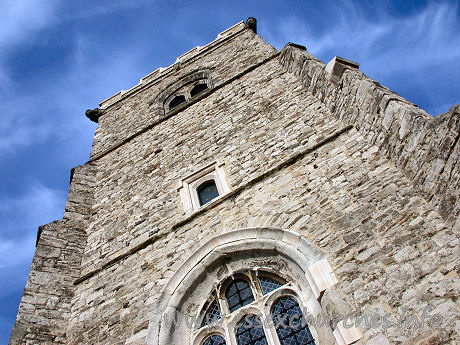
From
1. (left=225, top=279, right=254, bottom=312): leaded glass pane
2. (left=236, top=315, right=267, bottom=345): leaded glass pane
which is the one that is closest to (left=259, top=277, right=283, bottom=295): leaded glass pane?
(left=225, top=279, right=254, bottom=312): leaded glass pane

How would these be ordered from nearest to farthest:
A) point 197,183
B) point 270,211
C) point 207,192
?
1. point 270,211
2. point 207,192
3. point 197,183

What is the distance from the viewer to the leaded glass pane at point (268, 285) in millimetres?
4748

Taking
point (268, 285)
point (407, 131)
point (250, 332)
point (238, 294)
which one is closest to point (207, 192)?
point (238, 294)

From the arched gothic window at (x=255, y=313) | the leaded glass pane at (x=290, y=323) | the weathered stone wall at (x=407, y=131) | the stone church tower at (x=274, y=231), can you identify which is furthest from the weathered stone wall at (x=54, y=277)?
the weathered stone wall at (x=407, y=131)

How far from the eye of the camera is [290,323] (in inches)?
170

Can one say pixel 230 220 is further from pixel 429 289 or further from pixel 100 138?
pixel 100 138

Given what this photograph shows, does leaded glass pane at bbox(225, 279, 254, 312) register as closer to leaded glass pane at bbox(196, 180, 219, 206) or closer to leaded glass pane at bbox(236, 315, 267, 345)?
leaded glass pane at bbox(236, 315, 267, 345)

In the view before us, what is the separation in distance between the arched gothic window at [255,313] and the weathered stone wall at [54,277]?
6.59ft

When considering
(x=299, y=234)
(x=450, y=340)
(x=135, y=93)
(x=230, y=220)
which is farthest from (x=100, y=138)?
(x=450, y=340)

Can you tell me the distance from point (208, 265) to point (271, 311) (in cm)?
99

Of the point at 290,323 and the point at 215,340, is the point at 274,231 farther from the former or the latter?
the point at 215,340

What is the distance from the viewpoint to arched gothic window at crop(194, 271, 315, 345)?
4301 mm

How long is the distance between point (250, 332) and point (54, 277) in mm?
3161

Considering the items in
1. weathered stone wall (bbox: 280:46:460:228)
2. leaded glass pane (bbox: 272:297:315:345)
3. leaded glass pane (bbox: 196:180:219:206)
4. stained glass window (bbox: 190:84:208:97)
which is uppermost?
stained glass window (bbox: 190:84:208:97)
